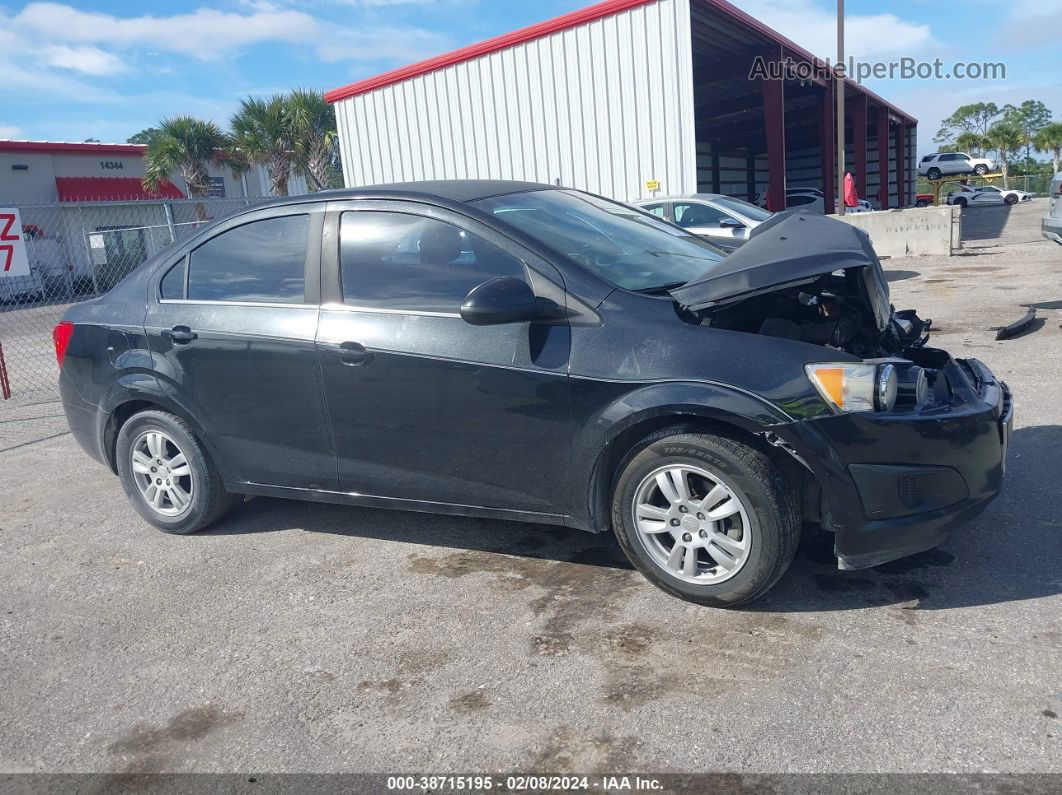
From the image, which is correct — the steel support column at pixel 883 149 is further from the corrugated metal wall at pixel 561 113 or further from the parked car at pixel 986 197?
the corrugated metal wall at pixel 561 113

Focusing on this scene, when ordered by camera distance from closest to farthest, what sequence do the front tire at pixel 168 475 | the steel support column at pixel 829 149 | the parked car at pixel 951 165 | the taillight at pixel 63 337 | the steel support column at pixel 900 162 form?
the front tire at pixel 168 475 → the taillight at pixel 63 337 → the steel support column at pixel 829 149 → the steel support column at pixel 900 162 → the parked car at pixel 951 165

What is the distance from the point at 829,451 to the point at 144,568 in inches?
130

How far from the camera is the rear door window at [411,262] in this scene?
3.81 m

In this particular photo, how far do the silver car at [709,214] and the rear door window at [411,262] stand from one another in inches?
334

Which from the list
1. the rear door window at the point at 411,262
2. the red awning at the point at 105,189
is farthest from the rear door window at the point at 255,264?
the red awning at the point at 105,189

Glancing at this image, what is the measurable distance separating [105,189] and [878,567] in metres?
31.5

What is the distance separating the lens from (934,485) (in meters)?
3.23

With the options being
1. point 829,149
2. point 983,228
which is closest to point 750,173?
point 829,149

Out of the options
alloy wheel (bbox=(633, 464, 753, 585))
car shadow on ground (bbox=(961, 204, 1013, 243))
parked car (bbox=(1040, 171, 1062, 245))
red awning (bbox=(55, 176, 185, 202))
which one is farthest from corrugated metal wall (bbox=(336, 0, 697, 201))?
alloy wheel (bbox=(633, 464, 753, 585))

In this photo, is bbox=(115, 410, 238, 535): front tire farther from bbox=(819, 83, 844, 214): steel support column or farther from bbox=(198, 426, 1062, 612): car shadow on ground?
bbox=(819, 83, 844, 214): steel support column

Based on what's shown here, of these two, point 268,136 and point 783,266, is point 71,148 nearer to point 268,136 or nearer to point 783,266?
point 268,136

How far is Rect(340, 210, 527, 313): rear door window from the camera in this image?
381 centimetres

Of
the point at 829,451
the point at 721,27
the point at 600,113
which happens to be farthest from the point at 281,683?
the point at 721,27

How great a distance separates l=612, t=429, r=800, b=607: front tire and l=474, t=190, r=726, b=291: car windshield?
0.79 meters
